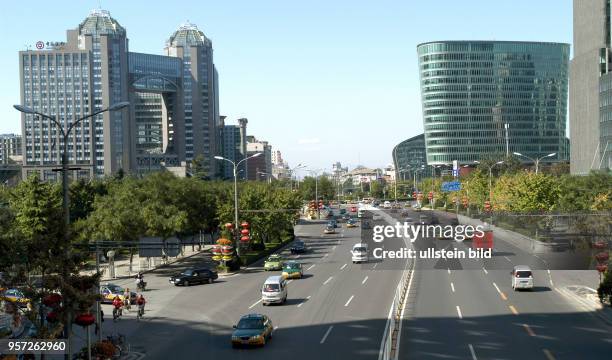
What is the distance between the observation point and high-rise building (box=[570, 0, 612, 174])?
4537 inches

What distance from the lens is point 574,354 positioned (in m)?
26.0

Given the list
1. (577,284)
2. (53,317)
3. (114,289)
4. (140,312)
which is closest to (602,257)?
(577,284)

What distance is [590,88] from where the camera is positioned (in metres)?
126

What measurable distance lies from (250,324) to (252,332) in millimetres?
645

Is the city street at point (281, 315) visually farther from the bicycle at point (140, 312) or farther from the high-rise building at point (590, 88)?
the high-rise building at point (590, 88)

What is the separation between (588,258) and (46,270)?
4538 cm

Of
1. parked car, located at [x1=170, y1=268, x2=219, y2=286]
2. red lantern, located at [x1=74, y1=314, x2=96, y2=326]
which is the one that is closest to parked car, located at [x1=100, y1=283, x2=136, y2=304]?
parked car, located at [x1=170, y1=268, x2=219, y2=286]

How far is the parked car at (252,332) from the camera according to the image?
1113 inches

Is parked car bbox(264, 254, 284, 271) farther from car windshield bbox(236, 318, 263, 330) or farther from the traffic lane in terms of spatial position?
car windshield bbox(236, 318, 263, 330)

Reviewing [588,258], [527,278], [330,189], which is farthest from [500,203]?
[330,189]

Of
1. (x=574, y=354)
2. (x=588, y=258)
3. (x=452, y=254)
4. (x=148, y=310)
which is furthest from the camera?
(x=452, y=254)

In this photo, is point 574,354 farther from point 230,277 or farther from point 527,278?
point 230,277

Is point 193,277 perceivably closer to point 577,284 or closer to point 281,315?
point 281,315

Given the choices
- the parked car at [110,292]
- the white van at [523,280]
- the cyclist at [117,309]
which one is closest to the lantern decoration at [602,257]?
the white van at [523,280]
